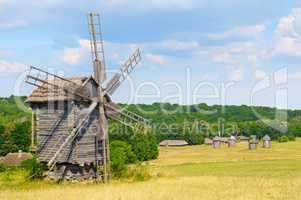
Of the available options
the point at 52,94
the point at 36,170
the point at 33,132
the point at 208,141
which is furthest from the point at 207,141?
the point at 52,94

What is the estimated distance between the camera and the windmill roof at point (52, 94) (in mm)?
27016

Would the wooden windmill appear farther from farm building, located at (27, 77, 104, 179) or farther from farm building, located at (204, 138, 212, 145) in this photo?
farm building, located at (204, 138, 212, 145)

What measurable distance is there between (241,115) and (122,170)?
11520 cm

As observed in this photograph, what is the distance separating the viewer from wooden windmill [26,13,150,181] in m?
27.1

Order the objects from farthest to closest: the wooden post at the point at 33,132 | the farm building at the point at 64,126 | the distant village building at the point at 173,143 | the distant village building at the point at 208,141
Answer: the distant village building at the point at 208,141 < the distant village building at the point at 173,143 < the wooden post at the point at 33,132 < the farm building at the point at 64,126

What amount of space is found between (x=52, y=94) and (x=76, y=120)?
6.66 ft

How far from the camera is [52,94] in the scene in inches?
1080

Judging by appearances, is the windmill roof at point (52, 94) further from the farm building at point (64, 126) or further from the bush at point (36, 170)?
the bush at point (36, 170)

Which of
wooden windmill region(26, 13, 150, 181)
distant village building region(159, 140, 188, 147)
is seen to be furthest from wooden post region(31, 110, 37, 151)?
distant village building region(159, 140, 188, 147)

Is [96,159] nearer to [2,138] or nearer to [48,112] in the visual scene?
[48,112]

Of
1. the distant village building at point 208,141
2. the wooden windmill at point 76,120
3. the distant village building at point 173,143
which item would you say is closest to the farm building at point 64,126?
the wooden windmill at point 76,120

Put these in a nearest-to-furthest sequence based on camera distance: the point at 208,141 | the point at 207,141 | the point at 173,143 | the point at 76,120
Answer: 1. the point at 76,120
2. the point at 173,143
3. the point at 207,141
4. the point at 208,141

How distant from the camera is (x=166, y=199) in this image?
679 inches

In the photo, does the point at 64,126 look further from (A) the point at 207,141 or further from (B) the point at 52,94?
(A) the point at 207,141
